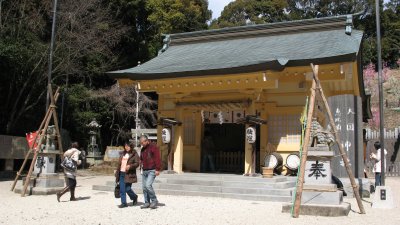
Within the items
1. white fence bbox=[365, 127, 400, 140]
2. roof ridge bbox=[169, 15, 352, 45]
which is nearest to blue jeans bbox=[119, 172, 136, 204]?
roof ridge bbox=[169, 15, 352, 45]

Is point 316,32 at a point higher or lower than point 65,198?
higher

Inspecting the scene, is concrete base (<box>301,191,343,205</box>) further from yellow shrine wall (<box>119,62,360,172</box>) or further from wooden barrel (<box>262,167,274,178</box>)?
yellow shrine wall (<box>119,62,360,172</box>)

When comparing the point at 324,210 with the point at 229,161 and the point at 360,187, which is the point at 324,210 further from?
the point at 229,161

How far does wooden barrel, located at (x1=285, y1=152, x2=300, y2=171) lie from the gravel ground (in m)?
2.70

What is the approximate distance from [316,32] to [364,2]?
40.1 m

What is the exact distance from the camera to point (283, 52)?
13664 mm

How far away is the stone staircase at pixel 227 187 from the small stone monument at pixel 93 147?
12.4m

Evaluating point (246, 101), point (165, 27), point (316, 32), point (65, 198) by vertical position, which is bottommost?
point (65, 198)

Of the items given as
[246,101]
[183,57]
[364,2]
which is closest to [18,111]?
[183,57]

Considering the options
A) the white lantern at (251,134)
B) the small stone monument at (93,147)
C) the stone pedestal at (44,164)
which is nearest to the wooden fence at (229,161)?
the white lantern at (251,134)

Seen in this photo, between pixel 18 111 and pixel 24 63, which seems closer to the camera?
pixel 24 63

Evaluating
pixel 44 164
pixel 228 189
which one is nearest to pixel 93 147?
pixel 44 164

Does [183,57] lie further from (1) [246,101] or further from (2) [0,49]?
(2) [0,49]

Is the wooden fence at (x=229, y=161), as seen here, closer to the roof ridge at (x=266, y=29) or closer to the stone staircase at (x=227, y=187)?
the stone staircase at (x=227, y=187)
